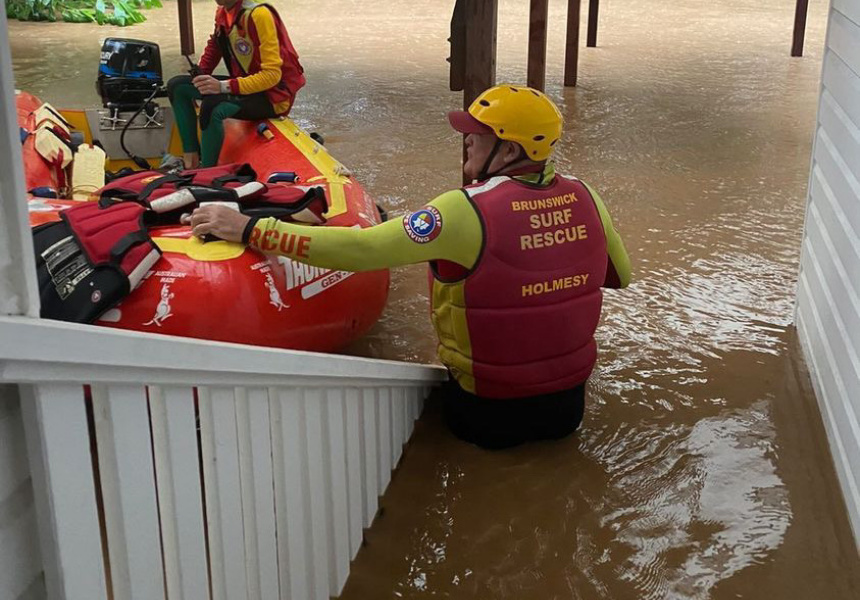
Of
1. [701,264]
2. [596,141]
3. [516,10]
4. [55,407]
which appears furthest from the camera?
[516,10]

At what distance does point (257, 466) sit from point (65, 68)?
8428 mm

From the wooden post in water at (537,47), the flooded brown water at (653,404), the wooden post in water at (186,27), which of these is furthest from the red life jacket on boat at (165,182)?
the wooden post in water at (186,27)

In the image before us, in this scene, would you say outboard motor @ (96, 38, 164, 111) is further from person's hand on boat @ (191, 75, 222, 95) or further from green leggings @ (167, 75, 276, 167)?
person's hand on boat @ (191, 75, 222, 95)

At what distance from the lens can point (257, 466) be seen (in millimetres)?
1743

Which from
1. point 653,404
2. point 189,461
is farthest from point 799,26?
point 189,461

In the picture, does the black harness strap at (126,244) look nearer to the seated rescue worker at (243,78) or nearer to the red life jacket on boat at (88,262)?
the red life jacket on boat at (88,262)

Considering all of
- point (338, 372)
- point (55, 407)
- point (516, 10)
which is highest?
point (55, 407)

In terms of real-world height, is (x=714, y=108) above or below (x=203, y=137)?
below

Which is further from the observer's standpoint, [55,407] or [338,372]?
[338,372]

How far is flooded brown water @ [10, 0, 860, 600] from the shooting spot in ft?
8.21

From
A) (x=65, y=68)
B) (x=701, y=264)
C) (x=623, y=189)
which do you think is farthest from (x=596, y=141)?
(x=65, y=68)

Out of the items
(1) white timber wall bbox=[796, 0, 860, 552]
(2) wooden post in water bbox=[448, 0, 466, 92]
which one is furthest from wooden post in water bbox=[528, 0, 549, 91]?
(1) white timber wall bbox=[796, 0, 860, 552]

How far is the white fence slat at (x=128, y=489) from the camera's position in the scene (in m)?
1.25

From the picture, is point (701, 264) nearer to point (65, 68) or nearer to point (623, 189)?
point (623, 189)
